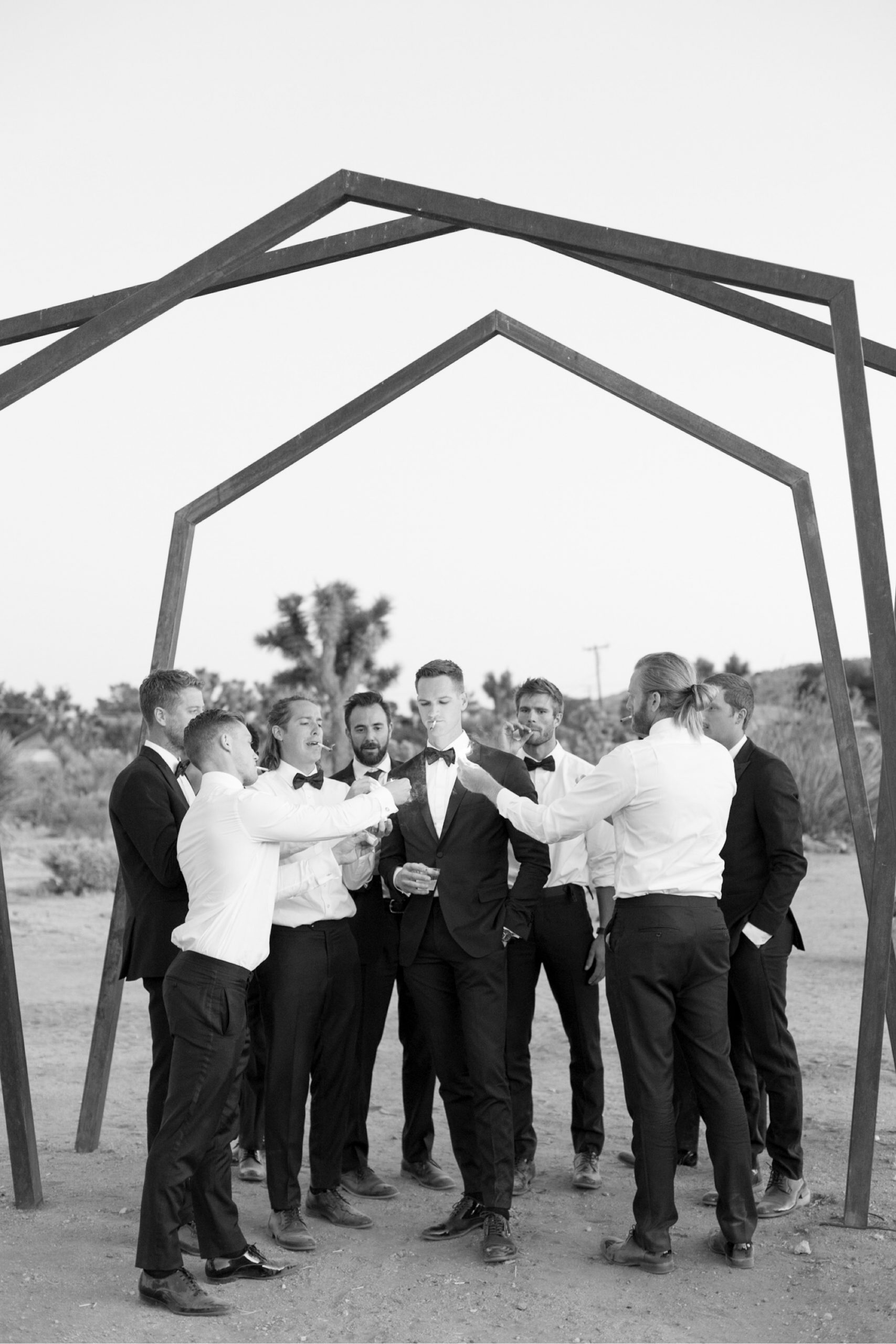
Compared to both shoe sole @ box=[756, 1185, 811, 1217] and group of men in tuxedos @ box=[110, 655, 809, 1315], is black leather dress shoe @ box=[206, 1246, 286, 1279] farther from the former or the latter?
shoe sole @ box=[756, 1185, 811, 1217]

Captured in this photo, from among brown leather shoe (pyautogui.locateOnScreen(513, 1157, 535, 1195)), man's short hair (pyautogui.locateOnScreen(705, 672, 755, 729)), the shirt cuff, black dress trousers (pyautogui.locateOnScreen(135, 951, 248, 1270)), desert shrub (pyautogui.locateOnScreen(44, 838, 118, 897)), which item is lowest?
desert shrub (pyautogui.locateOnScreen(44, 838, 118, 897))

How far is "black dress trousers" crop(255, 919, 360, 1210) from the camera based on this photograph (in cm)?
484

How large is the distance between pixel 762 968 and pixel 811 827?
17297 millimetres

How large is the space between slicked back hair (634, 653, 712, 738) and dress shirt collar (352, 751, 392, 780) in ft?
5.20

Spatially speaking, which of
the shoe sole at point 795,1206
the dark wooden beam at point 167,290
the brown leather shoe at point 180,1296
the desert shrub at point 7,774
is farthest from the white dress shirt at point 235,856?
the desert shrub at point 7,774

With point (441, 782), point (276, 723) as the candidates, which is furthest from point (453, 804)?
point (276, 723)

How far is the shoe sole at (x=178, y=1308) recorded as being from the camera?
4.13m

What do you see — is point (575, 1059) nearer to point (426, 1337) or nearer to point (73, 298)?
point (426, 1337)

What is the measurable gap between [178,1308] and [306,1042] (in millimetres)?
1052

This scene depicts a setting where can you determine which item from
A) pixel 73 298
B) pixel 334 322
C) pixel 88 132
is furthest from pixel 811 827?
pixel 73 298

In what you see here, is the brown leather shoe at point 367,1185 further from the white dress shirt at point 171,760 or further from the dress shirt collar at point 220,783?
the dress shirt collar at point 220,783

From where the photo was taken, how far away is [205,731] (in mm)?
4461

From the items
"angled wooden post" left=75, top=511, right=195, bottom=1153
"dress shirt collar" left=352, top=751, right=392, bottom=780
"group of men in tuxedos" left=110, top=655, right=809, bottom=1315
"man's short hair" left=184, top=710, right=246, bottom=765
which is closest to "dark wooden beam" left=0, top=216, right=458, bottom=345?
"angled wooden post" left=75, top=511, right=195, bottom=1153

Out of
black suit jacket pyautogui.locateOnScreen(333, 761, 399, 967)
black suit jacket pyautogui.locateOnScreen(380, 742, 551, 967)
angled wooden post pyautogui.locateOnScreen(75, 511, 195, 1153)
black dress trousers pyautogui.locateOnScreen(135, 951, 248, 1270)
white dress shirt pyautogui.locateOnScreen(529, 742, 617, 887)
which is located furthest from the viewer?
angled wooden post pyautogui.locateOnScreen(75, 511, 195, 1153)
